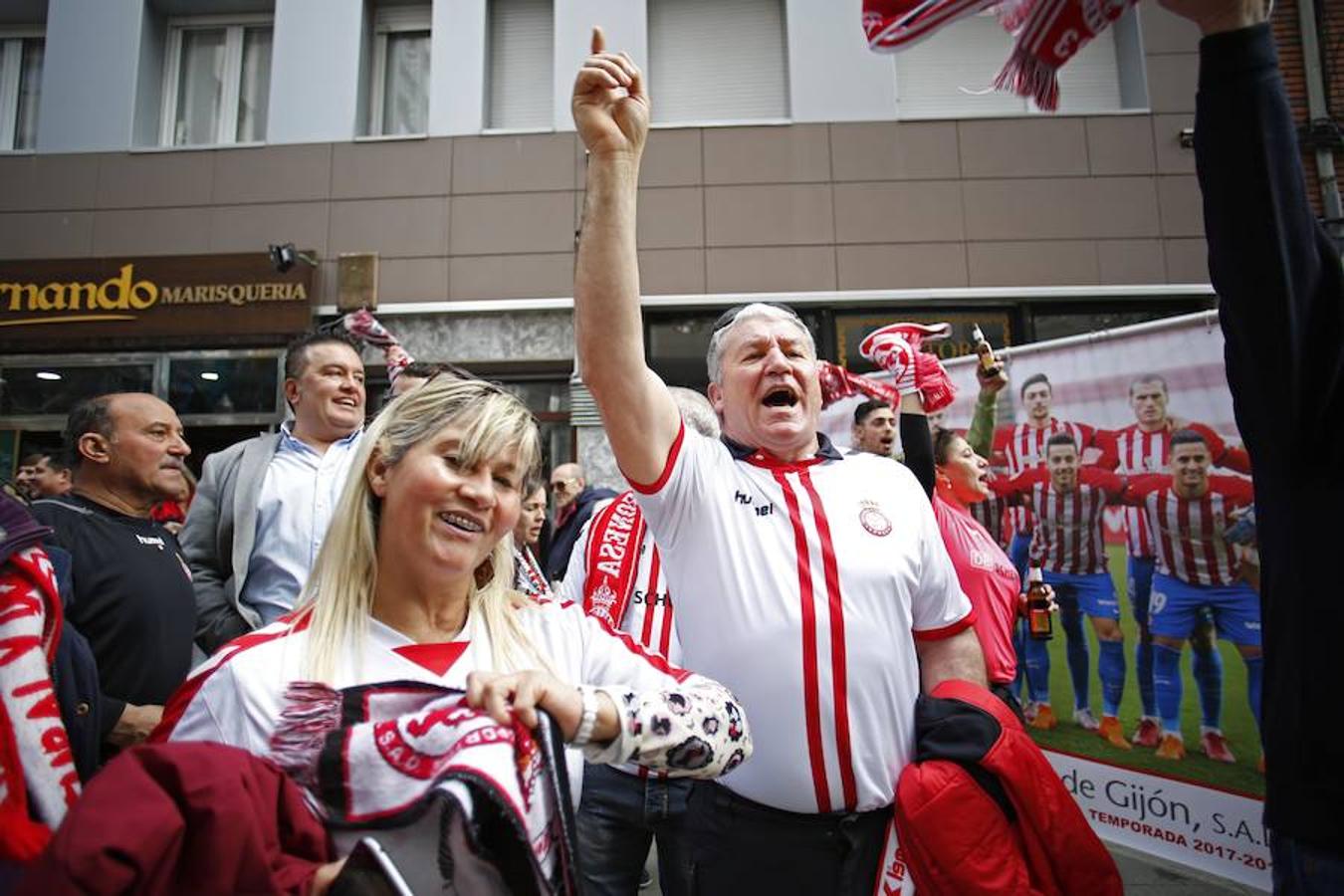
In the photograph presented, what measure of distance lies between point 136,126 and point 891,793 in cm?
1112

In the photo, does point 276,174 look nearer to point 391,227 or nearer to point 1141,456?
point 391,227

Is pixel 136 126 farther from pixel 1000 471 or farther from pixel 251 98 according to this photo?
pixel 1000 471

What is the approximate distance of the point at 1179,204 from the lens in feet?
28.1

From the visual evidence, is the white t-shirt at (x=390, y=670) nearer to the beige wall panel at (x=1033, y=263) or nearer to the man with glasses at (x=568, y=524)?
the man with glasses at (x=568, y=524)

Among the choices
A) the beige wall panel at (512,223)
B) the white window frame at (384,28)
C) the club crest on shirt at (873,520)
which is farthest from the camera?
the white window frame at (384,28)

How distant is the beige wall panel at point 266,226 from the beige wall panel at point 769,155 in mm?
4372

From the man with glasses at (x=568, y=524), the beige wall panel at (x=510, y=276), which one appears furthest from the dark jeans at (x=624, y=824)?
the beige wall panel at (x=510, y=276)

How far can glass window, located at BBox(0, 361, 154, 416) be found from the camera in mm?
9172

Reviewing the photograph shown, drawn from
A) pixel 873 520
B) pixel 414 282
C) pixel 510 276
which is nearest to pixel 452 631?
pixel 873 520

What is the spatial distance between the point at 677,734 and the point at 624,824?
1507 millimetres

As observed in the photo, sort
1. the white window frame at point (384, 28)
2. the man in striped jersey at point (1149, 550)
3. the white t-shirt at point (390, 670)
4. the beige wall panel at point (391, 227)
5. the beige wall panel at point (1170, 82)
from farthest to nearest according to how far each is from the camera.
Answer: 1. the white window frame at point (384, 28)
2. the beige wall panel at point (391, 227)
3. the beige wall panel at point (1170, 82)
4. the man in striped jersey at point (1149, 550)
5. the white t-shirt at point (390, 670)

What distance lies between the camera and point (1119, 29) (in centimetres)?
909

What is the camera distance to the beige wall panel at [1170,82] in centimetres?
866

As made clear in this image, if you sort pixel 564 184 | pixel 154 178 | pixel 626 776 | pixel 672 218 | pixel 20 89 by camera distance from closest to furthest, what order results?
1. pixel 626 776
2. pixel 672 218
3. pixel 564 184
4. pixel 154 178
5. pixel 20 89
